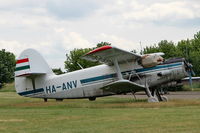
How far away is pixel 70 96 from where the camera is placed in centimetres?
2283

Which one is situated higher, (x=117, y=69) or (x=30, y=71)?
(x=30, y=71)

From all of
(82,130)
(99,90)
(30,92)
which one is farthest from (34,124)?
(30,92)

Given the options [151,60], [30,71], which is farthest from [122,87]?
[30,71]

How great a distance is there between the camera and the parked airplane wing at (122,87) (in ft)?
64.7

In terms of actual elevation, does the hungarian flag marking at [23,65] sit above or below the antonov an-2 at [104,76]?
above

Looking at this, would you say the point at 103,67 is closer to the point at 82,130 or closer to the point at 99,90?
the point at 99,90

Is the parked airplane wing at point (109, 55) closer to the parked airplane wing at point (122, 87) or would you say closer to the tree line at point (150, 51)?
the parked airplane wing at point (122, 87)

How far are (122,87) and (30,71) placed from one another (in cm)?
600

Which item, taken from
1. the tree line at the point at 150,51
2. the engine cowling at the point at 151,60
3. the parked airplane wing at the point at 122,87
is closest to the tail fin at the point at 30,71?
the parked airplane wing at the point at 122,87

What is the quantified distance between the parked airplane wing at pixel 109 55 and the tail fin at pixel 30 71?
4.20 meters

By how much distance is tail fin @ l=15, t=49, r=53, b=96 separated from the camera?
75.6 feet

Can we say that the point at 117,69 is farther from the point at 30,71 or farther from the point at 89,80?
the point at 30,71

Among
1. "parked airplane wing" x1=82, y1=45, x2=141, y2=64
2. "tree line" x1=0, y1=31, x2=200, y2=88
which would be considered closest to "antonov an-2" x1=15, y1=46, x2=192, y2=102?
"parked airplane wing" x1=82, y1=45, x2=141, y2=64

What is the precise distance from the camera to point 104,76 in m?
21.6
